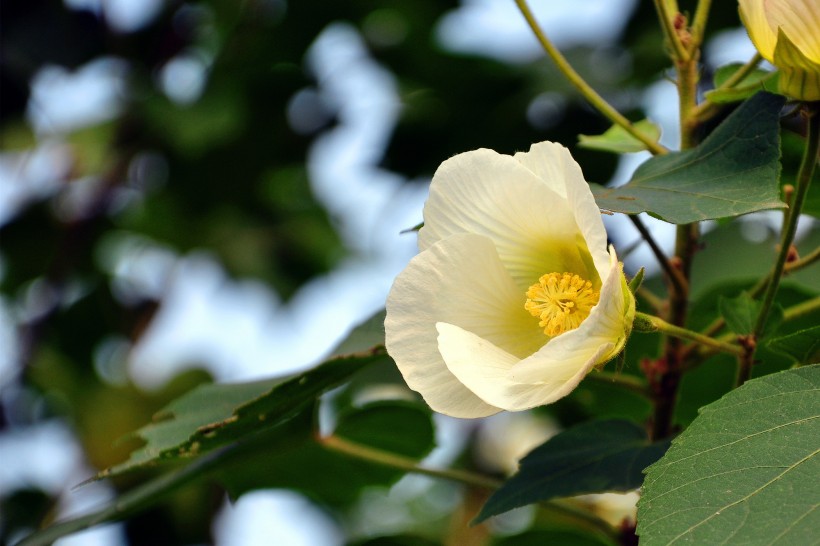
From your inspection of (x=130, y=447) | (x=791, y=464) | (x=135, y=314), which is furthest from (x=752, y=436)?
(x=135, y=314)

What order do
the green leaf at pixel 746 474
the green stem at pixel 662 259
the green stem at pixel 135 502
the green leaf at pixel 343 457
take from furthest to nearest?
1. the green leaf at pixel 343 457
2. the green stem at pixel 135 502
3. the green stem at pixel 662 259
4. the green leaf at pixel 746 474

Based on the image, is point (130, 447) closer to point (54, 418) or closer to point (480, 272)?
point (54, 418)

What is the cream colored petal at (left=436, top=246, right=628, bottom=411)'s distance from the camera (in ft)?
1.95

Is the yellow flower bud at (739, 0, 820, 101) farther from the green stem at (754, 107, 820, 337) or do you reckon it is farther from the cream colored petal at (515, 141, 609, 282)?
the cream colored petal at (515, 141, 609, 282)

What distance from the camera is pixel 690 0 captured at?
173cm

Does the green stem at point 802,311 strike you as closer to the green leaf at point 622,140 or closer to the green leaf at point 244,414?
the green leaf at point 622,140

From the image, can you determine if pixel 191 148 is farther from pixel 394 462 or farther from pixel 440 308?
pixel 440 308

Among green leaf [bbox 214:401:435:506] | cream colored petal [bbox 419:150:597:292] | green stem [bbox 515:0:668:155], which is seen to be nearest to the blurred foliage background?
green leaf [bbox 214:401:435:506]

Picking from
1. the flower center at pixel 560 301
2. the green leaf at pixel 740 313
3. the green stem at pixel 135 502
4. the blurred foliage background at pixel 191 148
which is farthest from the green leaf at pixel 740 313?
the blurred foliage background at pixel 191 148

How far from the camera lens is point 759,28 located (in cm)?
69

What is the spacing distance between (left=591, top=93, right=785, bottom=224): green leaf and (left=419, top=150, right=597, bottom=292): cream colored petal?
41mm

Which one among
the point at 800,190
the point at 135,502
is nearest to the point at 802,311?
the point at 800,190

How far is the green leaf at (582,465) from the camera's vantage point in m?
0.80

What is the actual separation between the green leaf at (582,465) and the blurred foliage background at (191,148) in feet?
2.84
